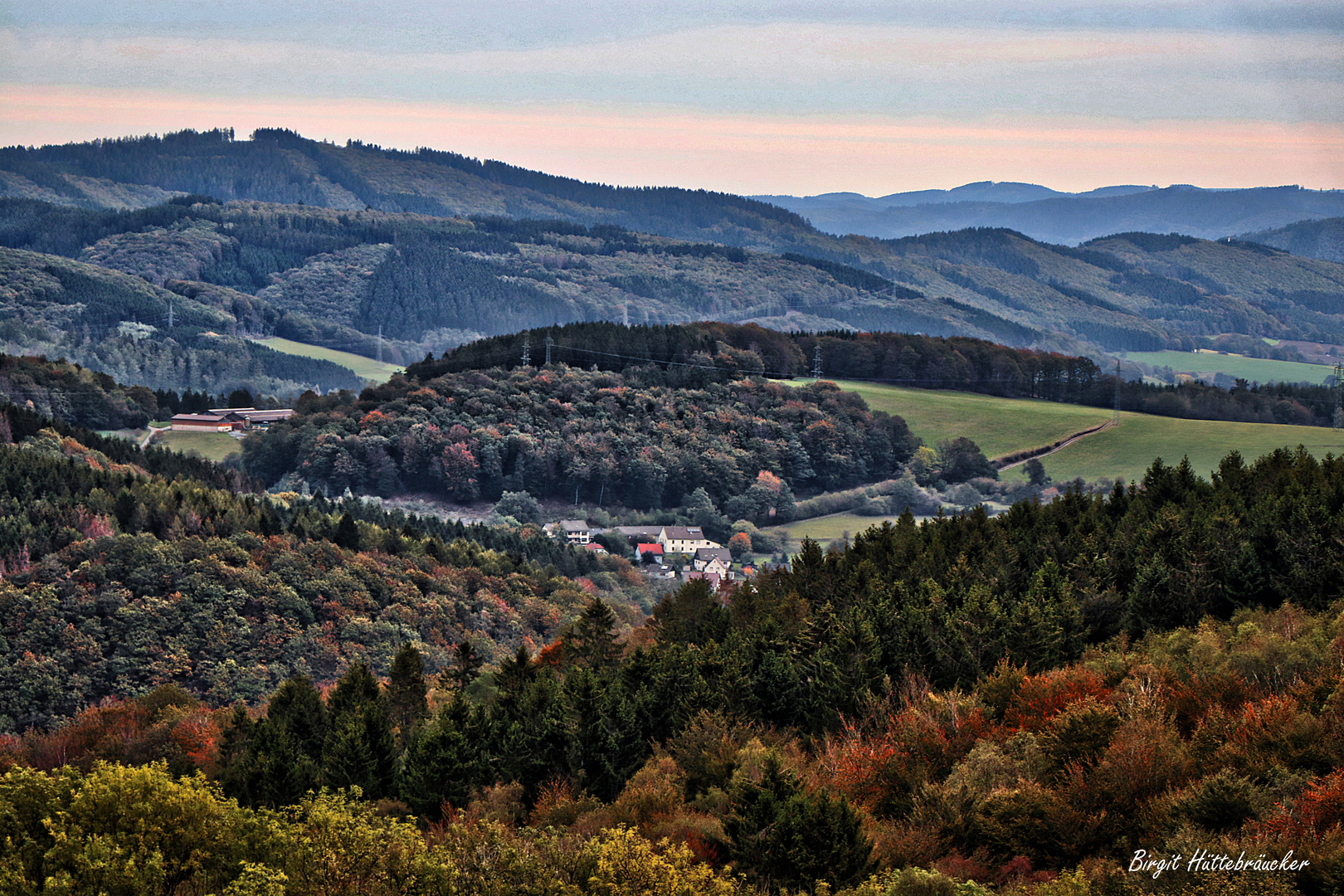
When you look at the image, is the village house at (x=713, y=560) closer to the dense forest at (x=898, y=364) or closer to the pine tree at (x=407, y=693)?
the dense forest at (x=898, y=364)

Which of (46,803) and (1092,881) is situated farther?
(46,803)

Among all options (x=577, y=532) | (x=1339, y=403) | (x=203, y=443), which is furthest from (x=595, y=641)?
(x=203, y=443)

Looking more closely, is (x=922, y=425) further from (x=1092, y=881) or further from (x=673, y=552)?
(x=1092, y=881)

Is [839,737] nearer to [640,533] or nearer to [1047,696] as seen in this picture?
[1047,696]

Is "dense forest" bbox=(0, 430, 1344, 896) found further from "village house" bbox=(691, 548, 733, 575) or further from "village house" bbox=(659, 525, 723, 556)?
"village house" bbox=(659, 525, 723, 556)

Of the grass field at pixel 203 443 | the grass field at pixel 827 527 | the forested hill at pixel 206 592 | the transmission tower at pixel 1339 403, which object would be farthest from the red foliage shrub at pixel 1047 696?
the grass field at pixel 203 443

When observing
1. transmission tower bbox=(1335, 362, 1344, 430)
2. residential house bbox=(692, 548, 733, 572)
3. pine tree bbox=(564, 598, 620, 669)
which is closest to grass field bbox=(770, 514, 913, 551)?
residential house bbox=(692, 548, 733, 572)

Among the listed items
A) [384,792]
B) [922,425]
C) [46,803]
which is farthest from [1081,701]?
[922,425]
